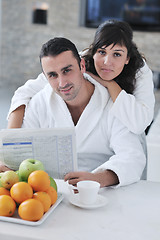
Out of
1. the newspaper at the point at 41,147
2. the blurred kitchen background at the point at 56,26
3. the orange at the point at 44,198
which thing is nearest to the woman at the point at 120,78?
the newspaper at the point at 41,147

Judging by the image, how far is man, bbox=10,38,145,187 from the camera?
1.53 metres

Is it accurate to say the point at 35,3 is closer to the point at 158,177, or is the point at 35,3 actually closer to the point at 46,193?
the point at 158,177

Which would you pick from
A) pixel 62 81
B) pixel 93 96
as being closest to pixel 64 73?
pixel 62 81

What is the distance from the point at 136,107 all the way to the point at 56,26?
5.96m

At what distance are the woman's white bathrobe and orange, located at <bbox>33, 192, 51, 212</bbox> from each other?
1.85 ft

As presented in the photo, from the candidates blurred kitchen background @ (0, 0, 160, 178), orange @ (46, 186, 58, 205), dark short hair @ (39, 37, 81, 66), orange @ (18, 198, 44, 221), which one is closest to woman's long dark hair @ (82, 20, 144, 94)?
dark short hair @ (39, 37, 81, 66)

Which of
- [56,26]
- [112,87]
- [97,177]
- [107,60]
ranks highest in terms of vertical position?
[107,60]

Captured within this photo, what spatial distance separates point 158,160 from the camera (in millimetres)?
2113

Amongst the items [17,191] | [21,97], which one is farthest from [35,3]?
[17,191]

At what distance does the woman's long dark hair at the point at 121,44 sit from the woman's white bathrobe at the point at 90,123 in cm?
16

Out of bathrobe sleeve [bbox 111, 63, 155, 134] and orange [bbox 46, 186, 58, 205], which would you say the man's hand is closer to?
orange [bbox 46, 186, 58, 205]

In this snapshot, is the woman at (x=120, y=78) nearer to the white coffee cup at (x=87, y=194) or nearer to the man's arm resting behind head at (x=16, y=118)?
the man's arm resting behind head at (x=16, y=118)

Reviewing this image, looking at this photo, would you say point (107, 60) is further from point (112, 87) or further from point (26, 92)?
point (26, 92)

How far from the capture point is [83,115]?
1.76 metres
